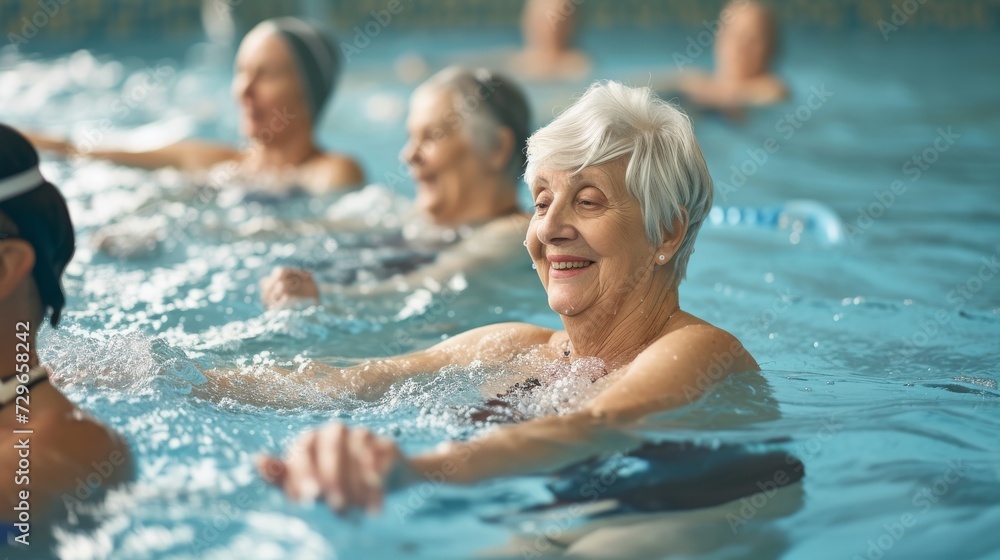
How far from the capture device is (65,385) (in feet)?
9.96

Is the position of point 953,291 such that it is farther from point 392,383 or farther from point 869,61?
point 869,61

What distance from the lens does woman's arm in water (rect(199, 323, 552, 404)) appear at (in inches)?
132

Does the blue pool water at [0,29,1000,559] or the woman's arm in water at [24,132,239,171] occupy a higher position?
the blue pool water at [0,29,1000,559]

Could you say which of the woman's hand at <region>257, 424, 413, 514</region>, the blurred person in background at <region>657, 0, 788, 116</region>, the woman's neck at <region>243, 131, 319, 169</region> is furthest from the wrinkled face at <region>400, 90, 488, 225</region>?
the blurred person in background at <region>657, 0, 788, 116</region>

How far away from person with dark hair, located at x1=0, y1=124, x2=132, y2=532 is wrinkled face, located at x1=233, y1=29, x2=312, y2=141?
4029mm

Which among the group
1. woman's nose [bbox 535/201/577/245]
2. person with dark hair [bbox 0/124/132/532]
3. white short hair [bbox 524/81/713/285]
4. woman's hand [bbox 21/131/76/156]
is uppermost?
white short hair [bbox 524/81/713/285]

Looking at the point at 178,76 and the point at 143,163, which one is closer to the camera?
the point at 143,163

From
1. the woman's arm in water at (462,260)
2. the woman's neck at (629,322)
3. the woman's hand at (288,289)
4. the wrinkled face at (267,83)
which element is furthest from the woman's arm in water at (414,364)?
the wrinkled face at (267,83)

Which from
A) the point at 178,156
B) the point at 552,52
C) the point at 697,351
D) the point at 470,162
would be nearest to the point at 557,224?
the point at 697,351

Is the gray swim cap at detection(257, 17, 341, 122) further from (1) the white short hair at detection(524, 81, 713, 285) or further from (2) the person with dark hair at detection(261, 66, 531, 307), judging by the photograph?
(1) the white short hair at detection(524, 81, 713, 285)

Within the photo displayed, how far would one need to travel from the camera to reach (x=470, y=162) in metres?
5.32

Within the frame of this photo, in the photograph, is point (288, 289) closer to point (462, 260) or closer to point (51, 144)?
point (462, 260)

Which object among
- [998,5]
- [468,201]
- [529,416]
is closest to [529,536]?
[529,416]

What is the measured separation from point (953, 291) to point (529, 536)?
3.44 metres
